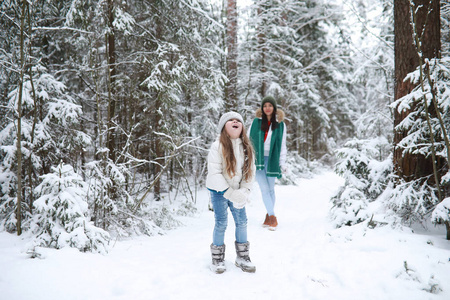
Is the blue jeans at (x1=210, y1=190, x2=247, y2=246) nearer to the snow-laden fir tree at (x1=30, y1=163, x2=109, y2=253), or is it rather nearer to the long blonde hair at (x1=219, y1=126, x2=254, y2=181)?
the long blonde hair at (x1=219, y1=126, x2=254, y2=181)

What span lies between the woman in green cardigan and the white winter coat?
5.63 feet

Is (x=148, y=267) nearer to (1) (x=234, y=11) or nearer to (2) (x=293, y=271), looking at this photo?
(2) (x=293, y=271)

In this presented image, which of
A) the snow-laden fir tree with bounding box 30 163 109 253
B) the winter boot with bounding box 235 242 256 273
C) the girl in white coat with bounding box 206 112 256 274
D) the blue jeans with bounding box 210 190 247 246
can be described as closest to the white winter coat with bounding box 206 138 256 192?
the girl in white coat with bounding box 206 112 256 274

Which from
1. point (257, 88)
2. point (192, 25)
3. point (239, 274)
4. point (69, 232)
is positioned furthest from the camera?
point (257, 88)

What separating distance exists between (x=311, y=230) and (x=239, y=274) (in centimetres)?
216

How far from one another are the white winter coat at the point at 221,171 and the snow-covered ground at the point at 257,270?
3.40 feet

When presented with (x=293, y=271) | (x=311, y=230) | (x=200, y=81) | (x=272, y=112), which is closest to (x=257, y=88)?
(x=200, y=81)

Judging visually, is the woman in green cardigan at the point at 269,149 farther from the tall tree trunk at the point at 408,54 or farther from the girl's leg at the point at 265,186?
the tall tree trunk at the point at 408,54

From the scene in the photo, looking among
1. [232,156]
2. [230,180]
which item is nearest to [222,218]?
[230,180]

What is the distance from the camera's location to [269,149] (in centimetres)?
479

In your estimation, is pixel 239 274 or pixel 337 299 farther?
pixel 239 274

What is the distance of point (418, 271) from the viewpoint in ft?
8.75

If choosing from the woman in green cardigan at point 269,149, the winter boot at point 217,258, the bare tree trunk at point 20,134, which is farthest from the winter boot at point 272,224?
the bare tree trunk at point 20,134

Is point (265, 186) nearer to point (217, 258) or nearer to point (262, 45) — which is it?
point (217, 258)
